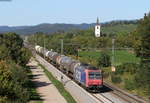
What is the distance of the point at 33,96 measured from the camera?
4631 centimetres

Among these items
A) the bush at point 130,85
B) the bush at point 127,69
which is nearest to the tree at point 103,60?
the bush at point 127,69

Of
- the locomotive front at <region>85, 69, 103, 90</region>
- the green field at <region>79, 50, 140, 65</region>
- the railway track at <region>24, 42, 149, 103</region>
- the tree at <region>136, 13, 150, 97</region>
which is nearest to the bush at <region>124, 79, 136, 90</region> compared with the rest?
the tree at <region>136, 13, 150, 97</region>

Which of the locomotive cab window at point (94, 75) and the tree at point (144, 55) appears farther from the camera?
the tree at point (144, 55)

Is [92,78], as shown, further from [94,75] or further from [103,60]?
[103,60]

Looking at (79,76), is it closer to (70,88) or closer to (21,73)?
(70,88)

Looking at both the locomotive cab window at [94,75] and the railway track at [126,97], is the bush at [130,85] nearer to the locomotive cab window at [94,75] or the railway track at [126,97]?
the railway track at [126,97]

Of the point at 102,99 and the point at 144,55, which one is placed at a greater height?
the point at 144,55

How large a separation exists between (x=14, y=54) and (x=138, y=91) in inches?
1081

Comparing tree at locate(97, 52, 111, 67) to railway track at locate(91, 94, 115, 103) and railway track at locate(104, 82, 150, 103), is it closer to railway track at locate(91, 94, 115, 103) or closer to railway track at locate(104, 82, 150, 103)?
railway track at locate(104, 82, 150, 103)

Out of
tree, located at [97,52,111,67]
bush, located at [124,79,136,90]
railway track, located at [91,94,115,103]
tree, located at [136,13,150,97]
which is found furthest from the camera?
tree, located at [97,52,111,67]

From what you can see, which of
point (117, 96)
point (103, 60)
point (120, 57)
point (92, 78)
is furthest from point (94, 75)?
point (120, 57)

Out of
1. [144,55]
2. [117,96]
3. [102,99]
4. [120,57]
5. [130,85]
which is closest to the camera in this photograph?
[102,99]

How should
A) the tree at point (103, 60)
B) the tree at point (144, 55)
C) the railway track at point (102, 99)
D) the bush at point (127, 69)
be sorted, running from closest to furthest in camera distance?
the railway track at point (102, 99) < the tree at point (144, 55) < the bush at point (127, 69) < the tree at point (103, 60)

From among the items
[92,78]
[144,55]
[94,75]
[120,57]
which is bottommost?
[120,57]
